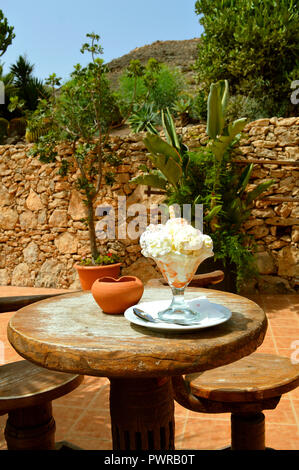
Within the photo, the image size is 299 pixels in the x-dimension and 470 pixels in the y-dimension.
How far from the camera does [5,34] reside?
6012mm

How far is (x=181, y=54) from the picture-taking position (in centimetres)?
1958

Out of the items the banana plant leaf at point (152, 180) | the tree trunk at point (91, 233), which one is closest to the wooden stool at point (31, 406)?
the banana plant leaf at point (152, 180)

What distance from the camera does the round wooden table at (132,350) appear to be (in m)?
1.05

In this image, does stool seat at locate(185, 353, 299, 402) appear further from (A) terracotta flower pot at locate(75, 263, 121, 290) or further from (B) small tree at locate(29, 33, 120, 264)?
(B) small tree at locate(29, 33, 120, 264)

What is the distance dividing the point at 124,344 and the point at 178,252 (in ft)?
1.13

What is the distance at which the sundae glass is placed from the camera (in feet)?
4.03

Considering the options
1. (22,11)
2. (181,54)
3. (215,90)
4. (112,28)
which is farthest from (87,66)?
(181,54)

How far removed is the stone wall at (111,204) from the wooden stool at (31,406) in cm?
430

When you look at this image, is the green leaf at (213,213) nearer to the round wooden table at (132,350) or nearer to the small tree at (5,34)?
the round wooden table at (132,350)

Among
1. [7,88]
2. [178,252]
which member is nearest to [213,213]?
[178,252]

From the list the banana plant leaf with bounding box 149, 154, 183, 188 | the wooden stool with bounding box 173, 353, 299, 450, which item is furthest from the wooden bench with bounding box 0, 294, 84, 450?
the banana plant leaf with bounding box 149, 154, 183, 188

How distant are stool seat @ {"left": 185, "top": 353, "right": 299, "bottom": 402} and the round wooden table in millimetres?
146
